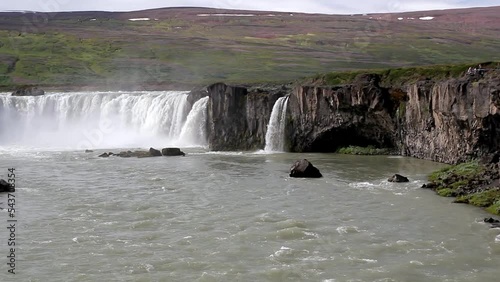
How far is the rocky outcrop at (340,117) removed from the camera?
174 ft

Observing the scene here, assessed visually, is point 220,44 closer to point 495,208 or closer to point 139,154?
point 139,154

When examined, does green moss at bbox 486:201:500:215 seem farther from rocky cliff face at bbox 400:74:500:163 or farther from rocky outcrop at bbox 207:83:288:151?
rocky outcrop at bbox 207:83:288:151

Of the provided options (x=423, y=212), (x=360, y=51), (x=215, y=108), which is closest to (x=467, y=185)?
(x=423, y=212)

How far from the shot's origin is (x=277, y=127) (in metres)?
58.3

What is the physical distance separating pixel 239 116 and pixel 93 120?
2237 cm

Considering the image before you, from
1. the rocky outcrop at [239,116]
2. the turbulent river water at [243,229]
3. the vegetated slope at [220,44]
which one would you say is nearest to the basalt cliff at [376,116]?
the rocky outcrop at [239,116]

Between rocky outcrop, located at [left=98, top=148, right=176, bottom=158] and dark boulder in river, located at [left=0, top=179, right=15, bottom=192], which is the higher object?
dark boulder in river, located at [left=0, top=179, right=15, bottom=192]

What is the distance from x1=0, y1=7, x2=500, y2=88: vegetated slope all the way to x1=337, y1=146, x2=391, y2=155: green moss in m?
46.6

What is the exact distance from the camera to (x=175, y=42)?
14125 centimetres

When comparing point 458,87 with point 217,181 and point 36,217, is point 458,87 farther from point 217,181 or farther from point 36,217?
point 36,217

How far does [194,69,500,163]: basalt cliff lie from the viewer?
4109 cm

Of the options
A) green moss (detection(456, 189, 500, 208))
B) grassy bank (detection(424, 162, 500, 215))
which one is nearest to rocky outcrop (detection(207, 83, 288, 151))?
grassy bank (detection(424, 162, 500, 215))

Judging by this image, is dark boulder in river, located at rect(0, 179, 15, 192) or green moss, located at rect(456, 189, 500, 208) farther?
dark boulder in river, located at rect(0, 179, 15, 192)

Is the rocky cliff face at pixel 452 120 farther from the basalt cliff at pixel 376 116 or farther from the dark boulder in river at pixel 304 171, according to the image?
the dark boulder in river at pixel 304 171
